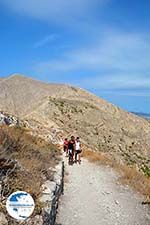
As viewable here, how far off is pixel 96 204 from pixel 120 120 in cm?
6163

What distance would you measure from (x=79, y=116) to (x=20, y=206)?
61595 millimetres

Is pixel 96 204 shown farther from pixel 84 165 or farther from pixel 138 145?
pixel 138 145

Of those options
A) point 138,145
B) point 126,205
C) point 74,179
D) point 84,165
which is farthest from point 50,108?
point 126,205

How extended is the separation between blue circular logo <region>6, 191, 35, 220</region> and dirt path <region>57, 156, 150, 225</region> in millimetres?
4919

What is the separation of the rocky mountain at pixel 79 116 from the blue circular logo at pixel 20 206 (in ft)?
128

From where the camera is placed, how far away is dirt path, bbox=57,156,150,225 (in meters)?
11.9

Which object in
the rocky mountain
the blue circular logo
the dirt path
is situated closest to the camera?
the blue circular logo

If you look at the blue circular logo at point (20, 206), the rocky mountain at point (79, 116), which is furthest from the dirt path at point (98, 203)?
the rocky mountain at point (79, 116)

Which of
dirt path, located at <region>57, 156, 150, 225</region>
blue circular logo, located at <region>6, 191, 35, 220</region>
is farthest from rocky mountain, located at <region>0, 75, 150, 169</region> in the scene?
blue circular logo, located at <region>6, 191, 35, 220</region>

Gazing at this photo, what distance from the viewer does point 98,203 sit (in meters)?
14.0

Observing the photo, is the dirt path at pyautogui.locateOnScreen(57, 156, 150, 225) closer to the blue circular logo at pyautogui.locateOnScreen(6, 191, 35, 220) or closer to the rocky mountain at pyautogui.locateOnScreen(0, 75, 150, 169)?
the blue circular logo at pyautogui.locateOnScreen(6, 191, 35, 220)

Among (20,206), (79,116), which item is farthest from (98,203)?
(79,116)

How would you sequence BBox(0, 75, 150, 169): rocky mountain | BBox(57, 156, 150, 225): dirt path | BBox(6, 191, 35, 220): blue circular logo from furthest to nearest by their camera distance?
BBox(0, 75, 150, 169): rocky mountain, BBox(57, 156, 150, 225): dirt path, BBox(6, 191, 35, 220): blue circular logo

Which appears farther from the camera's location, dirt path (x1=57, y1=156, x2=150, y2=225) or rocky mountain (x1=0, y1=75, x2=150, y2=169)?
rocky mountain (x1=0, y1=75, x2=150, y2=169)
